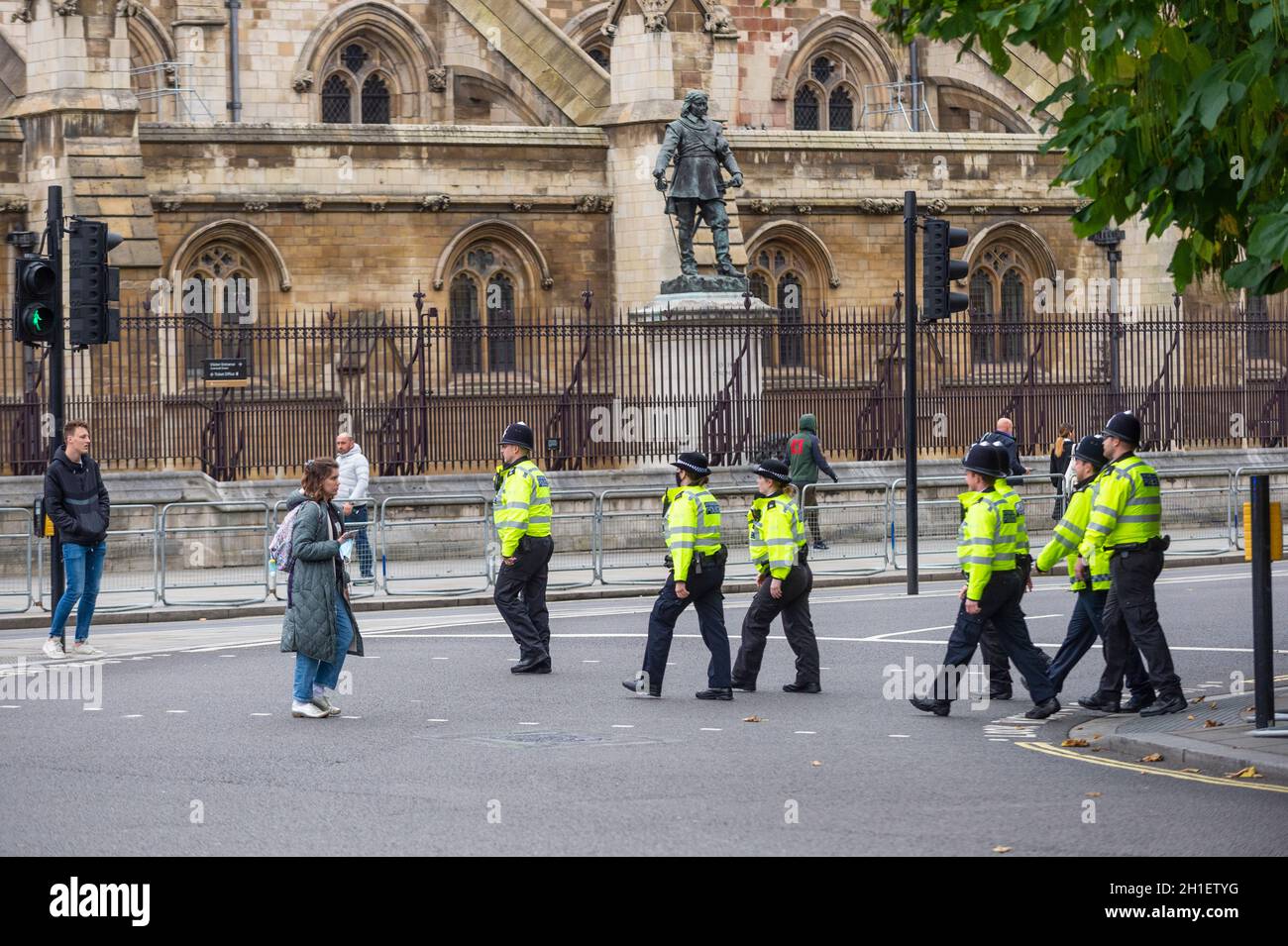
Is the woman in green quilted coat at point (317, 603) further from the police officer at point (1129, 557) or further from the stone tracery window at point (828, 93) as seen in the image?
the stone tracery window at point (828, 93)

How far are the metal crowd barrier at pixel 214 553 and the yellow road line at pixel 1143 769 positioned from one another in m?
11.3

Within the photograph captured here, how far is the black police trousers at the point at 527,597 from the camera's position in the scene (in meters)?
15.5

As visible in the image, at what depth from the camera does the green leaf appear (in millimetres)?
9547

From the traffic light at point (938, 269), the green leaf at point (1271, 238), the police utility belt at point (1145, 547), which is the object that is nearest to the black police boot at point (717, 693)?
the police utility belt at point (1145, 547)

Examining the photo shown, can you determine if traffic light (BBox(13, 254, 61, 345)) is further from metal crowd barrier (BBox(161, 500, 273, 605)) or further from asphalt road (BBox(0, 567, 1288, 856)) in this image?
metal crowd barrier (BBox(161, 500, 273, 605))

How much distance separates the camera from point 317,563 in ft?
43.6

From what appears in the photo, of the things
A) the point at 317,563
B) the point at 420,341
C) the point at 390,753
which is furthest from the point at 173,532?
the point at 390,753

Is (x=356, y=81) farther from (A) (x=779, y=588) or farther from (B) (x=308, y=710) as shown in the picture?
(B) (x=308, y=710)

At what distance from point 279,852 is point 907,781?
11.0ft

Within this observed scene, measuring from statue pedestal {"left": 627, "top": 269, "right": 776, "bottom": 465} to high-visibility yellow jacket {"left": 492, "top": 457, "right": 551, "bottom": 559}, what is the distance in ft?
41.4

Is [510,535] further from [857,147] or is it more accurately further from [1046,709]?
[857,147]

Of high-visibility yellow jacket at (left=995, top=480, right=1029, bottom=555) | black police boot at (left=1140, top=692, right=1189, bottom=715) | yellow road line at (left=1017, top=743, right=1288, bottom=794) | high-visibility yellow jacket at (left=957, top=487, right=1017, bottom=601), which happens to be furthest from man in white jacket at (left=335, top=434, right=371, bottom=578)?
yellow road line at (left=1017, top=743, right=1288, bottom=794)

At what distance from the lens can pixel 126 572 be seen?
23016 mm

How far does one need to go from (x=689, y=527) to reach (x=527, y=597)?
1819mm
